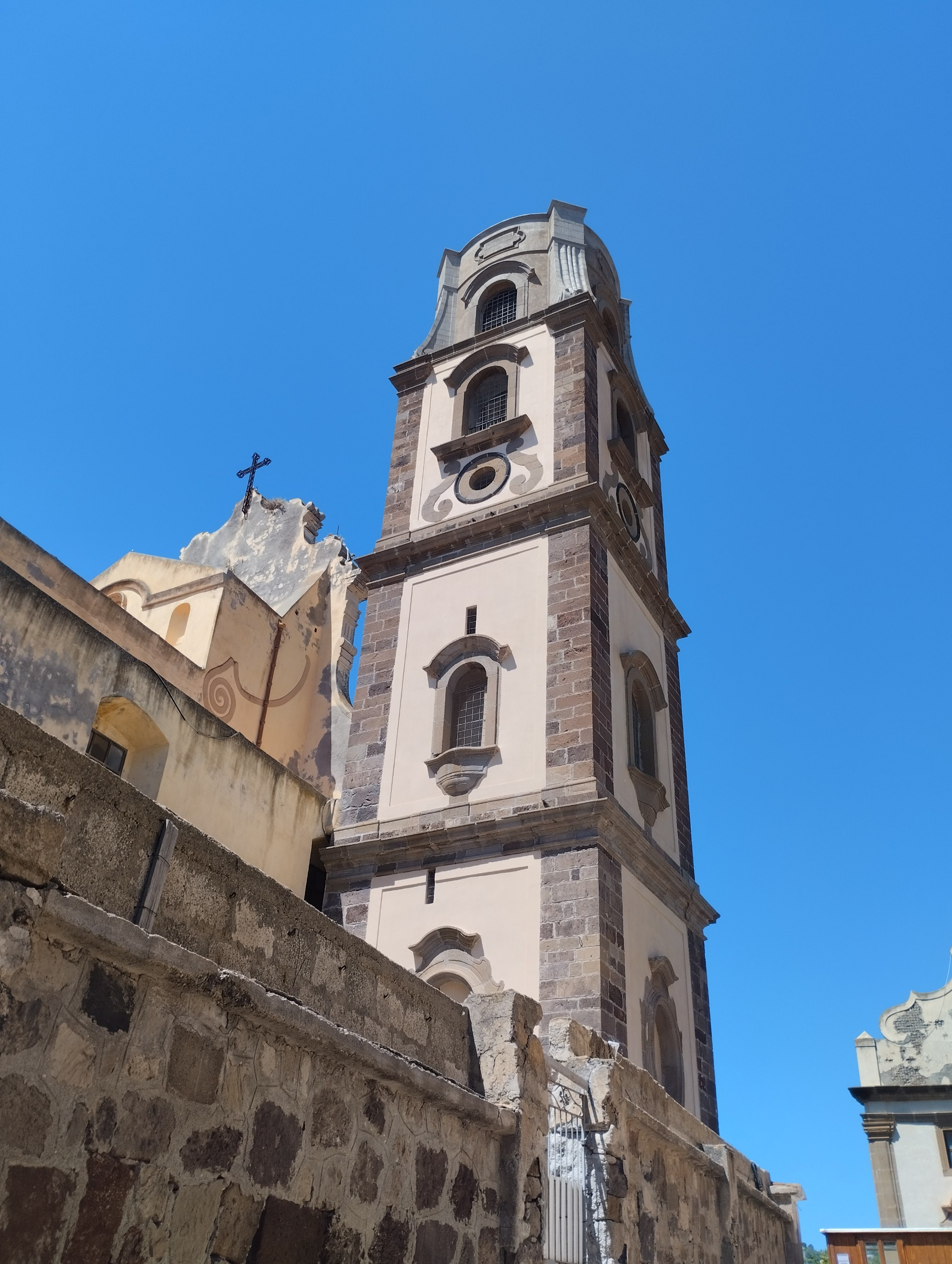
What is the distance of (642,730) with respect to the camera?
14.7m

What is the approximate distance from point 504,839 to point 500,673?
240 centimetres

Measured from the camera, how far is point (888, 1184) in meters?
19.1

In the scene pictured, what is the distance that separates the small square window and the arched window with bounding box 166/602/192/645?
6116 millimetres

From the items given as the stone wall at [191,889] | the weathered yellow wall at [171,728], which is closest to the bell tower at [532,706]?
the weathered yellow wall at [171,728]

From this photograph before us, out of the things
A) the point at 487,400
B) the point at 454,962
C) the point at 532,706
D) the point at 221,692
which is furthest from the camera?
the point at 487,400

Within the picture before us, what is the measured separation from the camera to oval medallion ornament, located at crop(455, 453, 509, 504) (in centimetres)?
1552

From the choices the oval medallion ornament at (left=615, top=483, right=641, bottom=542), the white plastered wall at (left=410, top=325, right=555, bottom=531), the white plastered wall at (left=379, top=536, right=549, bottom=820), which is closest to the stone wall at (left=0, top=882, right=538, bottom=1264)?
the white plastered wall at (left=379, top=536, right=549, bottom=820)

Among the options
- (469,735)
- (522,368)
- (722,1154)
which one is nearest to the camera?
(722,1154)

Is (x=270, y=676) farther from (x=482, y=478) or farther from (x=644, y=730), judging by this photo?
(x=644, y=730)

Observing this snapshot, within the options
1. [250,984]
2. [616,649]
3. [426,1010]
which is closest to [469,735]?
[616,649]

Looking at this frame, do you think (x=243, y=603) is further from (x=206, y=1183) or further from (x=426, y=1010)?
(x=206, y=1183)

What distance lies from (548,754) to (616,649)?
2383mm

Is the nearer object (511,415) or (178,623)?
(511,415)

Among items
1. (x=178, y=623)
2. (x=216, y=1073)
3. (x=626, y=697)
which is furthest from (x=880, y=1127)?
(x=216, y=1073)
